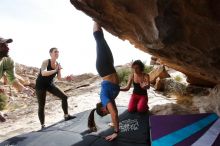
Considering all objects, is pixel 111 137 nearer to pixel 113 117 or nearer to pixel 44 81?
pixel 113 117

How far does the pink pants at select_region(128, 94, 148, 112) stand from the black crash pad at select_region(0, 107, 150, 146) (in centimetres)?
25

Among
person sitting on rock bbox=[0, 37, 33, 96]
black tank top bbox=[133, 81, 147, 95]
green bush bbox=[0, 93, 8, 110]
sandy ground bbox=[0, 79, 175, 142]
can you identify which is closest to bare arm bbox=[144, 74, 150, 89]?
black tank top bbox=[133, 81, 147, 95]

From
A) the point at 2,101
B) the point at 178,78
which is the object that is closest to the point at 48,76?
the point at 178,78

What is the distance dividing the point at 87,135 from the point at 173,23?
3119mm

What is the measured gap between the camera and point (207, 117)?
20.2ft

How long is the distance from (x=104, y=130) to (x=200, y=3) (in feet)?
12.0

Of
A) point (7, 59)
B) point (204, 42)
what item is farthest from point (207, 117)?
point (7, 59)

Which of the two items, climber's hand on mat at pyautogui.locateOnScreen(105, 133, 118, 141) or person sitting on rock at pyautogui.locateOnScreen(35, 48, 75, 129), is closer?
climber's hand on mat at pyautogui.locateOnScreen(105, 133, 118, 141)

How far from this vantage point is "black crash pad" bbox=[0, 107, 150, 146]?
6117 mm

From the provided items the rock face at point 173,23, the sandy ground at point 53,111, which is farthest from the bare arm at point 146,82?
the sandy ground at point 53,111

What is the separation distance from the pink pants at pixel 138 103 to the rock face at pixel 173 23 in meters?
1.92

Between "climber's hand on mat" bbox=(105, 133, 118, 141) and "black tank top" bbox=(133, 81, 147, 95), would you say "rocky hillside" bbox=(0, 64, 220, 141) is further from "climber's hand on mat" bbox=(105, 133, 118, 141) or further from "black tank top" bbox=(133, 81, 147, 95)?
"climber's hand on mat" bbox=(105, 133, 118, 141)

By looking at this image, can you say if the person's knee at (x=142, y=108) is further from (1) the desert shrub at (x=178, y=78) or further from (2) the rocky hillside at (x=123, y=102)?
Result: (1) the desert shrub at (x=178, y=78)

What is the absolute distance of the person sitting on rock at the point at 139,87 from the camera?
7672 mm
